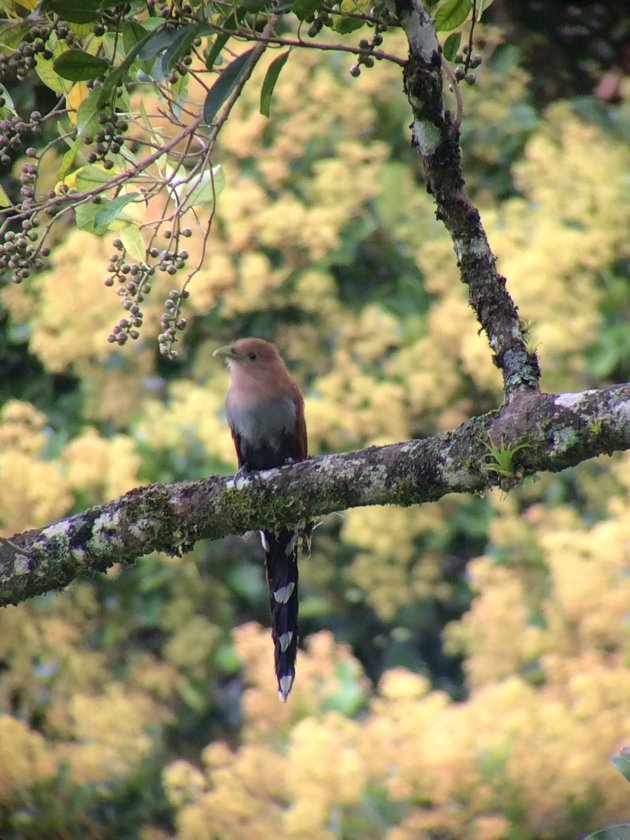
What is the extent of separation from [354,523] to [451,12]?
2.75 m

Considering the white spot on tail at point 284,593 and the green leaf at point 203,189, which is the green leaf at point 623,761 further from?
the white spot on tail at point 284,593

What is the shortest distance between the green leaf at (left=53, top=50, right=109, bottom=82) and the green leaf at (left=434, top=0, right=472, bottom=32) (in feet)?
2.20

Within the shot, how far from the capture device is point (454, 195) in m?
2.23

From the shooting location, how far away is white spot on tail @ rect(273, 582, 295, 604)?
3.27m

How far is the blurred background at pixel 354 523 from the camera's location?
3.71 meters

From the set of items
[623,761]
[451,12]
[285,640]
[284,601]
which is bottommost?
[623,761]

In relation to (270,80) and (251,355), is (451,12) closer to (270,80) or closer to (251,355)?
(270,80)

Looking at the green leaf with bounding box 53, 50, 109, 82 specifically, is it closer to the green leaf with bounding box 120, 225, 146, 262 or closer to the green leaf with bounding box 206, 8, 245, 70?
the green leaf with bounding box 206, 8, 245, 70

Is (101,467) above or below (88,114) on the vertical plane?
above

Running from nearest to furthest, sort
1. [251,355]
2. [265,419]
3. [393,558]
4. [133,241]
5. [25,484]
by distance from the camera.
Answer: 1. [133,241]
2. [265,419]
3. [251,355]
4. [25,484]
5. [393,558]

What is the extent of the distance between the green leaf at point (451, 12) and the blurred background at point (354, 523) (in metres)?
2.31

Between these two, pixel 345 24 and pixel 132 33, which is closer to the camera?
pixel 132 33

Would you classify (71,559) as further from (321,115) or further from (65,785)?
(321,115)

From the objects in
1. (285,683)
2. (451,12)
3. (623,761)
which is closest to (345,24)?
(451,12)
